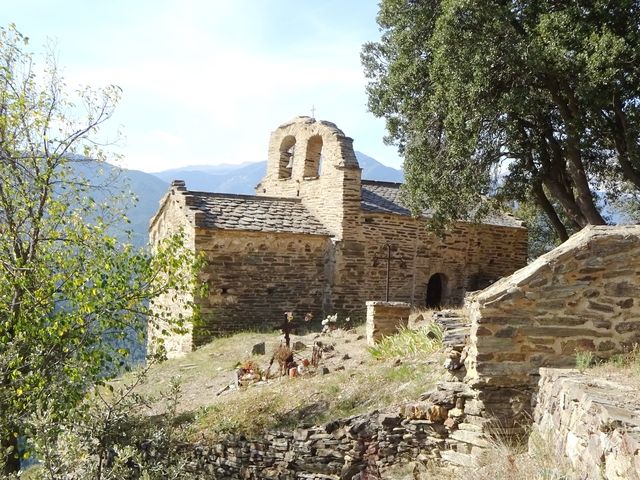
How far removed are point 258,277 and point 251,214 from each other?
1922mm

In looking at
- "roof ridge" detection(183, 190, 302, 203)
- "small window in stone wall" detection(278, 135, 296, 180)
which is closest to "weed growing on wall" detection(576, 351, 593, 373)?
"roof ridge" detection(183, 190, 302, 203)

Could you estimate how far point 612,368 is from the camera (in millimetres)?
5832

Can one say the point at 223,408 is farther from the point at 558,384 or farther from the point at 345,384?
the point at 558,384

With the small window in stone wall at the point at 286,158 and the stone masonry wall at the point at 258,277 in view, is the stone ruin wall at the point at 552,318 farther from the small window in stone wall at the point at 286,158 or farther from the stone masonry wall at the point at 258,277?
the small window in stone wall at the point at 286,158

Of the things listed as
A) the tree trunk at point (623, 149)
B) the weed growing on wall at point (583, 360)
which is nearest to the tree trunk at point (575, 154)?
the tree trunk at point (623, 149)

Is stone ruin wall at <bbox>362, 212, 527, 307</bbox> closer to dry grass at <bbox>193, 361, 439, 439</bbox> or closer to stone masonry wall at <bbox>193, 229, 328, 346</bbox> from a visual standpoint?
stone masonry wall at <bbox>193, 229, 328, 346</bbox>

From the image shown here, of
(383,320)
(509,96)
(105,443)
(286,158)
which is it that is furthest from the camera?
(286,158)

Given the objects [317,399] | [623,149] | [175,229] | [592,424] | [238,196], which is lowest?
[317,399]

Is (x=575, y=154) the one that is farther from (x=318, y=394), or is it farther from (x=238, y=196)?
(x=238, y=196)

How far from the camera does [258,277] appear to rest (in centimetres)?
1669

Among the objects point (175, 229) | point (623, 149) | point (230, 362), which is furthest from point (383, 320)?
point (175, 229)

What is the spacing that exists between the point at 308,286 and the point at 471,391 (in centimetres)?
1105

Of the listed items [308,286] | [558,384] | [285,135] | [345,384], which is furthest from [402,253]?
[558,384]

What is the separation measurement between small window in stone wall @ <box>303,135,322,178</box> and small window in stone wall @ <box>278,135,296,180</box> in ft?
4.01
